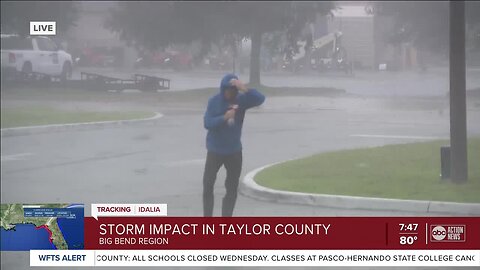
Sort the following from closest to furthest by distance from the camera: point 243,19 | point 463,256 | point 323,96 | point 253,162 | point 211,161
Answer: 1. point 463,256
2. point 211,161
3. point 243,19
4. point 323,96
5. point 253,162

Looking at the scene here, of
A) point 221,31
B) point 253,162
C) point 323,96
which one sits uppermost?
point 221,31

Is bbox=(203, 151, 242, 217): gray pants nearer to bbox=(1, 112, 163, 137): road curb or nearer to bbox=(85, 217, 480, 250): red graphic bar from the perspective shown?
bbox=(85, 217, 480, 250): red graphic bar

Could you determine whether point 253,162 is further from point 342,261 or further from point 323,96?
point 342,261

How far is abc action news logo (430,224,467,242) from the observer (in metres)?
5.21

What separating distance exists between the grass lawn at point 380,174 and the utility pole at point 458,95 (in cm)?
13

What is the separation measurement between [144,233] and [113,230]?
207 mm

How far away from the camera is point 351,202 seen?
855cm

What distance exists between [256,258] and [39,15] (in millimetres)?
2742

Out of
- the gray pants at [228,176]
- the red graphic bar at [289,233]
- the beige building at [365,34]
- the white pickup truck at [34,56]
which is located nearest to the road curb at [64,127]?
the white pickup truck at [34,56]

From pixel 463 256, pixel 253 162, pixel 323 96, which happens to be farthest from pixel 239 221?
pixel 253 162

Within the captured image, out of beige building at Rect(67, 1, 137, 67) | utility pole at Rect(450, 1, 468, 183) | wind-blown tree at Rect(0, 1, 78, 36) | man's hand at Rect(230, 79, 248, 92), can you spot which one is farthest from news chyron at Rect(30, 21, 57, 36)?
utility pole at Rect(450, 1, 468, 183)

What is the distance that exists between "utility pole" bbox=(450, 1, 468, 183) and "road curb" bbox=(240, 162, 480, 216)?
444 mm

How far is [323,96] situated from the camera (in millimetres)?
9820

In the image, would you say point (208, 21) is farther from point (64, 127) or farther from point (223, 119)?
point (64, 127)
